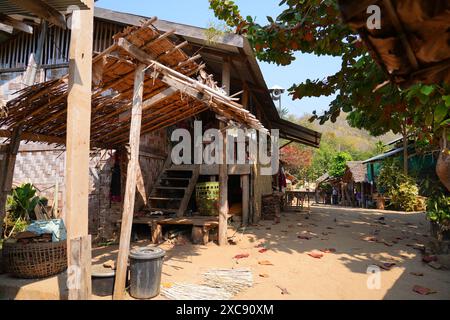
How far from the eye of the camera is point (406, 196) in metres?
14.7

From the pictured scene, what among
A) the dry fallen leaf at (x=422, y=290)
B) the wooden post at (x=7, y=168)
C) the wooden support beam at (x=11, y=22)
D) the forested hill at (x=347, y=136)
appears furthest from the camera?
the forested hill at (x=347, y=136)

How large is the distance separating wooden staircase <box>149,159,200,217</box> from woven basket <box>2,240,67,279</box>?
3606mm

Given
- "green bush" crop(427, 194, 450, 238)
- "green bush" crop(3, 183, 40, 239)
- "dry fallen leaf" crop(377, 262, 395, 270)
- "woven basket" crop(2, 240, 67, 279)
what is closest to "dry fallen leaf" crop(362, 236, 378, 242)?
"green bush" crop(427, 194, 450, 238)

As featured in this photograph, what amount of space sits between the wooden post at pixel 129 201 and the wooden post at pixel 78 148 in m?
0.67

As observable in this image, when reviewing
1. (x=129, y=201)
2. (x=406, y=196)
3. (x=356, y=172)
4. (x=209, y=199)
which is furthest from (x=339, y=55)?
(x=356, y=172)

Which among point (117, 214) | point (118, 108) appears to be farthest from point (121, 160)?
point (118, 108)

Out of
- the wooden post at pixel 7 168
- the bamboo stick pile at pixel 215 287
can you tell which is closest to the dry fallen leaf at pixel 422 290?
the bamboo stick pile at pixel 215 287

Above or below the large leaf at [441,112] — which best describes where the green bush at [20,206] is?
below

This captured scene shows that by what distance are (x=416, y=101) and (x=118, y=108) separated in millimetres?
4843

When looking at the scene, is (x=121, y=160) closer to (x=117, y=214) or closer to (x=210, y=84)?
(x=117, y=214)

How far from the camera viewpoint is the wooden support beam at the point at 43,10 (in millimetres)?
2566

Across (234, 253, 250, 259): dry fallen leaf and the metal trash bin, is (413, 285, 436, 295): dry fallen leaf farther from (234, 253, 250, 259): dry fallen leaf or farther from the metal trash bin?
the metal trash bin

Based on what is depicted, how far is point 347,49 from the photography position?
551cm

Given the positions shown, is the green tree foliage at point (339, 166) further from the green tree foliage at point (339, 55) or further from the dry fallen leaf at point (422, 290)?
the dry fallen leaf at point (422, 290)
